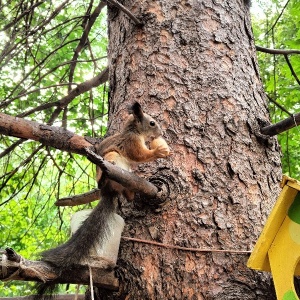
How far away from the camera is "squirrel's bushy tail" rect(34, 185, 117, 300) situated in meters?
1.07

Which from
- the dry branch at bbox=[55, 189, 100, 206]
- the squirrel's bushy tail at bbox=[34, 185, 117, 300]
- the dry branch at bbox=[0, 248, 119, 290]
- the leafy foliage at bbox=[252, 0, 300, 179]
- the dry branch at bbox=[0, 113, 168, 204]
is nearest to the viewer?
the dry branch at bbox=[0, 248, 119, 290]

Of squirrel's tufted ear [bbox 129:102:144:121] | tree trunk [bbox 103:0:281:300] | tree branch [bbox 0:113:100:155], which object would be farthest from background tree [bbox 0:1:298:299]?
tree branch [bbox 0:113:100:155]

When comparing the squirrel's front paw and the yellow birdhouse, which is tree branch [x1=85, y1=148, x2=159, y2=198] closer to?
the squirrel's front paw

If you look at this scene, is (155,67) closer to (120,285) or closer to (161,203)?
(161,203)

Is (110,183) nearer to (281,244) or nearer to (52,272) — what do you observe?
(52,272)

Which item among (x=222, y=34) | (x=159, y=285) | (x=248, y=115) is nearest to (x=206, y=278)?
(x=159, y=285)

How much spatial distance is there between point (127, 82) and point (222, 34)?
1.28 ft

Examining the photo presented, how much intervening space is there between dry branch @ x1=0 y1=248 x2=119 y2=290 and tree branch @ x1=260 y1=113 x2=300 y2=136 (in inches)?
25.8

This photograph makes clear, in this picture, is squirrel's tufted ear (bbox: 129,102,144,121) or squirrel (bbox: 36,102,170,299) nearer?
squirrel (bbox: 36,102,170,299)

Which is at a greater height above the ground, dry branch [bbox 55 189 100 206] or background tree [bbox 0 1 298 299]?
background tree [bbox 0 1 298 299]

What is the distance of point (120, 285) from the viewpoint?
1206mm

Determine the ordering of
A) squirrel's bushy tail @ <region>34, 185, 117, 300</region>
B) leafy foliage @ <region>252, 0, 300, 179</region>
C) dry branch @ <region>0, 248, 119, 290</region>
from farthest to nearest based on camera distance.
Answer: leafy foliage @ <region>252, 0, 300, 179</region> < squirrel's bushy tail @ <region>34, 185, 117, 300</region> < dry branch @ <region>0, 248, 119, 290</region>

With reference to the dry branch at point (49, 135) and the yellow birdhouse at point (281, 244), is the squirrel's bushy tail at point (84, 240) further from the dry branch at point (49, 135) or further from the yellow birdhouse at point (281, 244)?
the yellow birdhouse at point (281, 244)

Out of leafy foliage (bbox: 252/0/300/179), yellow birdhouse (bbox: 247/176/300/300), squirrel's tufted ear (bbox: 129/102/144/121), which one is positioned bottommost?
yellow birdhouse (bbox: 247/176/300/300)
